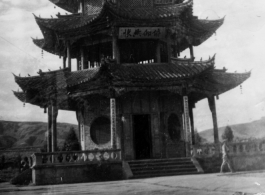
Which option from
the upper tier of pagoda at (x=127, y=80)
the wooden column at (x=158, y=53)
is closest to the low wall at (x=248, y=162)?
the upper tier of pagoda at (x=127, y=80)

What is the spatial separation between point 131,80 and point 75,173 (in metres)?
5.48

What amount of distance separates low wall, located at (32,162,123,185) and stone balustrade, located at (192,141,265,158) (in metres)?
4.35

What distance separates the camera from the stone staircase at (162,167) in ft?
50.4

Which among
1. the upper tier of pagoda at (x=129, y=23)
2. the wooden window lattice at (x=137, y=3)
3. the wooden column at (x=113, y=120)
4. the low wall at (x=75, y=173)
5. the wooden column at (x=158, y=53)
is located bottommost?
the low wall at (x=75, y=173)

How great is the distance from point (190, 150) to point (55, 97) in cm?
798

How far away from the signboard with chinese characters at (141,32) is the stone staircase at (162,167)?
7293 millimetres

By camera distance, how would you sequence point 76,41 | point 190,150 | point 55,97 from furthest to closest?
point 76,41 < point 55,97 < point 190,150

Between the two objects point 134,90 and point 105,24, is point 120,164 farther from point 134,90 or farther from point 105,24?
point 105,24

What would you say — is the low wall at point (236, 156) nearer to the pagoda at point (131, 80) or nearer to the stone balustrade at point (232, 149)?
the stone balustrade at point (232, 149)

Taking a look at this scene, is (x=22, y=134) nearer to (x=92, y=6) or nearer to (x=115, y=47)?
(x=92, y=6)

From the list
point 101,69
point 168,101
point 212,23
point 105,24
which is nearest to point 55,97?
point 101,69

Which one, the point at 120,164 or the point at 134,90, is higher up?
the point at 134,90

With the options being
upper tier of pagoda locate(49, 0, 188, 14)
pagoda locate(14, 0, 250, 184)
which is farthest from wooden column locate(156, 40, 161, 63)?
upper tier of pagoda locate(49, 0, 188, 14)

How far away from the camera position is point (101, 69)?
16.5 meters
